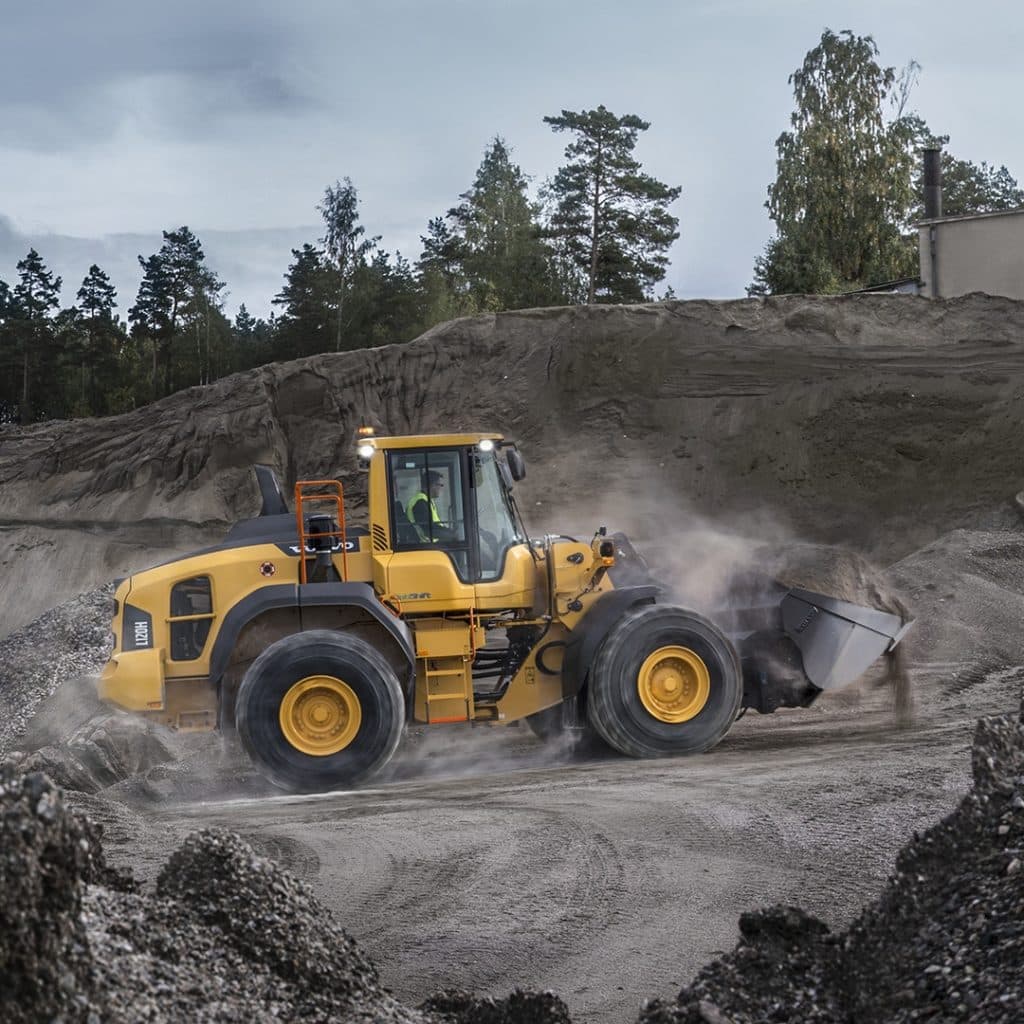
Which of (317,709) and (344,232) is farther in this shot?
(344,232)

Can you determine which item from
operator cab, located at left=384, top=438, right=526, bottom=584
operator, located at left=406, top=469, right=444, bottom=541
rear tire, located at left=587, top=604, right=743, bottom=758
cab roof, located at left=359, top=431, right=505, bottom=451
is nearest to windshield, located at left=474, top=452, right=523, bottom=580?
operator cab, located at left=384, top=438, right=526, bottom=584

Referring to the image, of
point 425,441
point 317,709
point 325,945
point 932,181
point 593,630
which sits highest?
point 932,181

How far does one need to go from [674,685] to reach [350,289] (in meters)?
34.6

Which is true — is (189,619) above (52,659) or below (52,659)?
above

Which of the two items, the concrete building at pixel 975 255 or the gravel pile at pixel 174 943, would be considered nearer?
the gravel pile at pixel 174 943

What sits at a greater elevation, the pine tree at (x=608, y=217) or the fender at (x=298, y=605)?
the pine tree at (x=608, y=217)

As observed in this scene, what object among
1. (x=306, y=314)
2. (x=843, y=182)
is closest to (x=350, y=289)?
(x=306, y=314)

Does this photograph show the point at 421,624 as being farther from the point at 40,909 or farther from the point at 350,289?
the point at 350,289

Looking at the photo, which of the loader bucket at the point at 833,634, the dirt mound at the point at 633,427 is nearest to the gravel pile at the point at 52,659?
the dirt mound at the point at 633,427

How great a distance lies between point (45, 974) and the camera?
3488 millimetres

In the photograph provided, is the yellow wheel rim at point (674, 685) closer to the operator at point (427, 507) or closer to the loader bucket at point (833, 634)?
the loader bucket at point (833, 634)

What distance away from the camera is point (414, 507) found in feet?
33.4

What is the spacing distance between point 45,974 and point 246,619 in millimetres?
6487

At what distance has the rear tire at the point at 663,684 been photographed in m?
10.1
